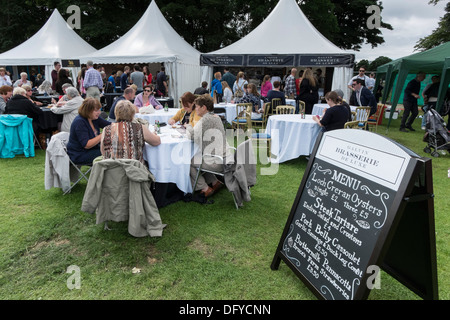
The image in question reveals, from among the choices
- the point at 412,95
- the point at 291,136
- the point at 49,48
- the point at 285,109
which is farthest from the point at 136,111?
the point at 49,48

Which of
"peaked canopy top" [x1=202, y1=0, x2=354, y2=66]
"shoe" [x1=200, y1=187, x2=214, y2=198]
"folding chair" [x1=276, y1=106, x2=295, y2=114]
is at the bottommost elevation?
"shoe" [x1=200, y1=187, x2=214, y2=198]

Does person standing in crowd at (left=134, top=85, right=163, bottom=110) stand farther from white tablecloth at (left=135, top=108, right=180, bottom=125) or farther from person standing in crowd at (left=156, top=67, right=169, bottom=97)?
person standing in crowd at (left=156, top=67, right=169, bottom=97)

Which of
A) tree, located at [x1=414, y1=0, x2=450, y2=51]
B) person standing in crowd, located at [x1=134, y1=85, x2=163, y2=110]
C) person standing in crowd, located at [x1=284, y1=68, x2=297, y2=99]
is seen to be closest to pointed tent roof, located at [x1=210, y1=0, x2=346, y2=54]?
person standing in crowd, located at [x1=284, y1=68, x2=297, y2=99]

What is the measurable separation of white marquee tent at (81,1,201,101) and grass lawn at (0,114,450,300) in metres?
8.89

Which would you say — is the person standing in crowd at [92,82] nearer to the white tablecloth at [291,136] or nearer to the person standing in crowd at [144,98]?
the person standing in crowd at [144,98]

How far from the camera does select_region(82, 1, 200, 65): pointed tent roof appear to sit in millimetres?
11977

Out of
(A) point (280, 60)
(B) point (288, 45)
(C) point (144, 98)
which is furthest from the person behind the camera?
(B) point (288, 45)

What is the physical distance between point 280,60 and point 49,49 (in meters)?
11.6

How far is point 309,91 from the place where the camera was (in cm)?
816

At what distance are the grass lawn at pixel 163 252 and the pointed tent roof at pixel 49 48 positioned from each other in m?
12.6

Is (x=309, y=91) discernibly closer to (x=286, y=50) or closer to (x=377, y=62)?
(x=286, y=50)

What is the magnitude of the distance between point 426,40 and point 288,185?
97.6 ft

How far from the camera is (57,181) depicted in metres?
3.98
